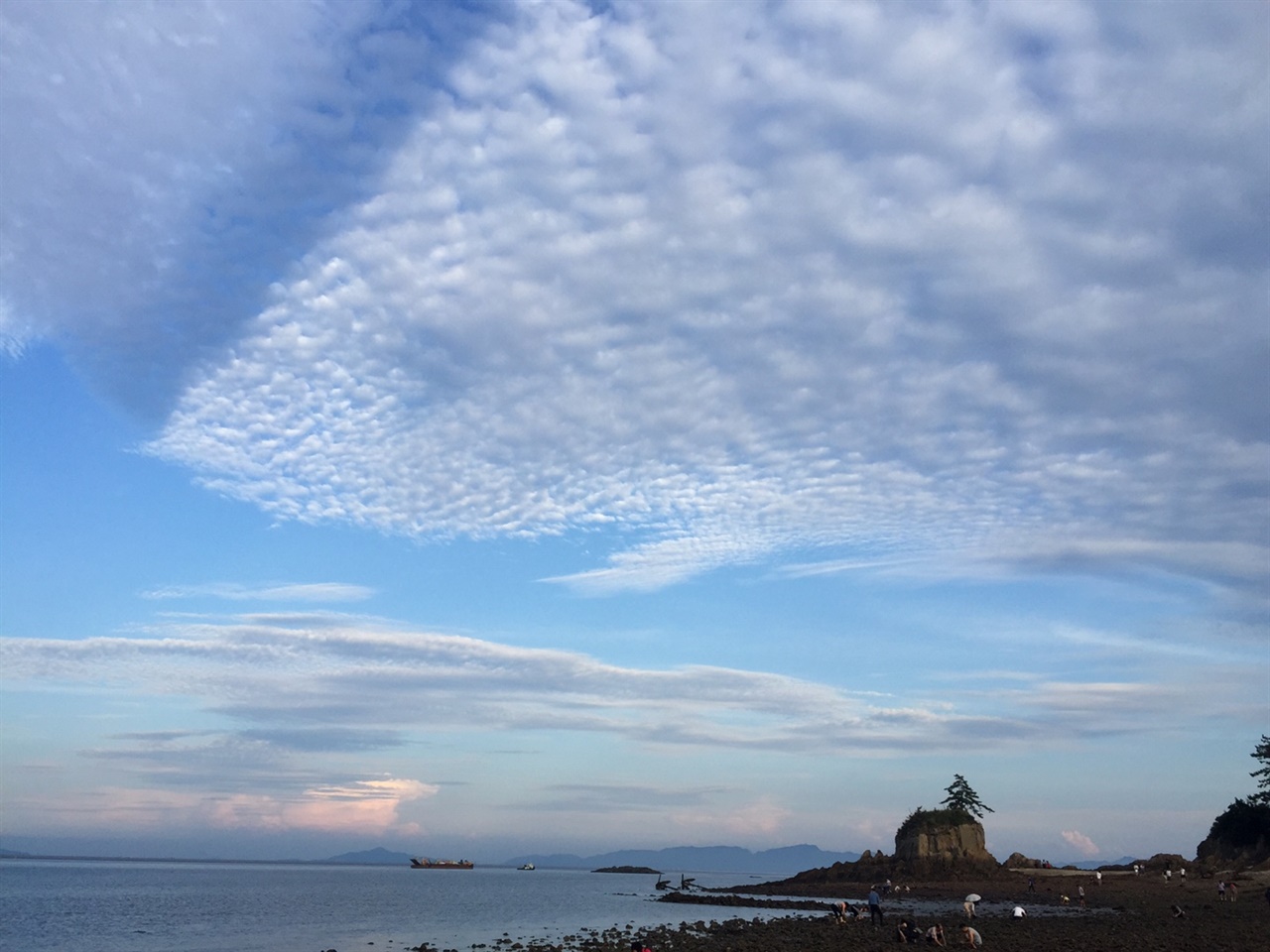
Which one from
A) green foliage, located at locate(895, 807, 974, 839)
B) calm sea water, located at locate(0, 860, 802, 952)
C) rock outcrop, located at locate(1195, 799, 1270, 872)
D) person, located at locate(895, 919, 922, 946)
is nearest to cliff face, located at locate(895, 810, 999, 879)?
green foliage, located at locate(895, 807, 974, 839)

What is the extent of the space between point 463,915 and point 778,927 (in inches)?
1502

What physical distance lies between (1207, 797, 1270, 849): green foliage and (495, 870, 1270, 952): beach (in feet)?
45.4

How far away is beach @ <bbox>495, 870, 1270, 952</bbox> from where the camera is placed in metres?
43.2

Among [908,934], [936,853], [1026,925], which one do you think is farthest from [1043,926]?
[936,853]

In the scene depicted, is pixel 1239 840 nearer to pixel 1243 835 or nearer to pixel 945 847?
pixel 1243 835

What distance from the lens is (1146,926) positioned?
167 feet

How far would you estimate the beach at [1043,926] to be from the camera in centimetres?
4316

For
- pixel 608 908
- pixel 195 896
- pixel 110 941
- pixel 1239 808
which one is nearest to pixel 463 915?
pixel 608 908

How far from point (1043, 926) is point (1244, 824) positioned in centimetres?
5867

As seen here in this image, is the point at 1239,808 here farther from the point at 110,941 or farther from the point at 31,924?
the point at 31,924

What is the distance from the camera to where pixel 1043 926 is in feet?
170

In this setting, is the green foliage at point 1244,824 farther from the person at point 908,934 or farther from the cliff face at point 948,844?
the person at point 908,934

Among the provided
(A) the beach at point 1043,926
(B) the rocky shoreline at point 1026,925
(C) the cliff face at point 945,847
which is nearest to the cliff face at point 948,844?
(C) the cliff face at point 945,847

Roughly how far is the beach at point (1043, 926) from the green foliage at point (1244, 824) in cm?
1385
